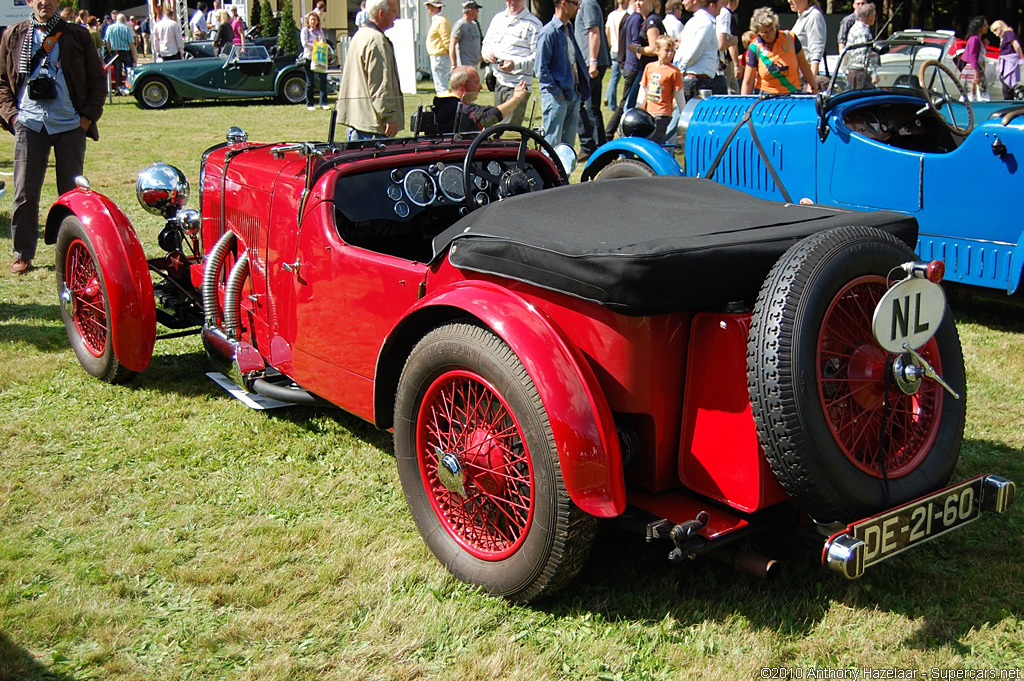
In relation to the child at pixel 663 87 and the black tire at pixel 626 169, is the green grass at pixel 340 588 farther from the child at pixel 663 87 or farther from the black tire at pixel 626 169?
the child at pixel 663 87

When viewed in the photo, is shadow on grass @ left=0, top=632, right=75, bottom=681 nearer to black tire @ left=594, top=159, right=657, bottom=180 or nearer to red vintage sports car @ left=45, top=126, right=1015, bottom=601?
red vintage sports car @ left=45, top=126, right=1015, bottom=601

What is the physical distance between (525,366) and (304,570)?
1173 millimetres

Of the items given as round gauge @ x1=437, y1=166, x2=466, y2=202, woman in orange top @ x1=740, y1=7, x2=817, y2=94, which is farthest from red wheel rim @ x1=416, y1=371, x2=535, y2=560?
woman in orange top @ x1=740, y1=7, x2=817, y2=94

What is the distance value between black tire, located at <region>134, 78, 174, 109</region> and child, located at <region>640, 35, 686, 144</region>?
479 inches

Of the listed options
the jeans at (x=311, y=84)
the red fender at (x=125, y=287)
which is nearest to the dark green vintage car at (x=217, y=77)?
the jeans at (x=311, y=84)

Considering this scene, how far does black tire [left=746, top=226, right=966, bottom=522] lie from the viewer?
245 cm

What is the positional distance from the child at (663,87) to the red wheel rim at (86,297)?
622 centimetres

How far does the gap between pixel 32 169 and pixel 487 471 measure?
5.56 metres

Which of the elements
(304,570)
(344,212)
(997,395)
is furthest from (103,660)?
(997,395)

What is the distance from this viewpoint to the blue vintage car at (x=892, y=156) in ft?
Result: 18.2

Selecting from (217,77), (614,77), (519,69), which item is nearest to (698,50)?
(519,69)

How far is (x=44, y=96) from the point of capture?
6.77 metres

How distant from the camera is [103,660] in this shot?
279 centimetres

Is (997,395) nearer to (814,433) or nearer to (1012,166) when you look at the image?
(1012,166)
